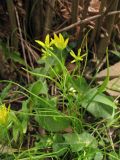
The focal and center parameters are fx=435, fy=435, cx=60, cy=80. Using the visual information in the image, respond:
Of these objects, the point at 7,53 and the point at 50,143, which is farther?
the point at 7,53

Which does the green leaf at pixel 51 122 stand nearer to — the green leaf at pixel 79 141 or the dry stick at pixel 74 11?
the green leaf at pixel 79 141

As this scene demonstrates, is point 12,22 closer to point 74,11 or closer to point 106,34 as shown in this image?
point 74,11

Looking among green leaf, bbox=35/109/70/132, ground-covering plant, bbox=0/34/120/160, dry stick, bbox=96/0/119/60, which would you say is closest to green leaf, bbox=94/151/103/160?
ground-covering plant, bbox=0/34/120/160

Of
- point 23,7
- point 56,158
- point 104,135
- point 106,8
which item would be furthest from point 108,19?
point 56,158

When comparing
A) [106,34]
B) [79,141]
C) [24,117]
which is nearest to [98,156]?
[79,141]

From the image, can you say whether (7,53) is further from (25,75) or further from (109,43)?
(109,43)

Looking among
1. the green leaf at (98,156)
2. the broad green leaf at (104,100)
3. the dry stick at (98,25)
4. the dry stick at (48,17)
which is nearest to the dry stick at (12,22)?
the dry stick at (48,17)

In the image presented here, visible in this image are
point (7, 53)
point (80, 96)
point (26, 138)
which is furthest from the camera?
point (7, 53)

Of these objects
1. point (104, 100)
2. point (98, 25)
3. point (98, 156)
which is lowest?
point (98, 156)
